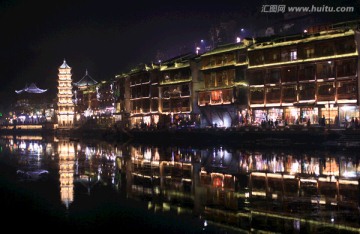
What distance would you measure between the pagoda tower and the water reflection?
88.1 m

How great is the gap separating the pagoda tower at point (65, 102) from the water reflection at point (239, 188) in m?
88.1

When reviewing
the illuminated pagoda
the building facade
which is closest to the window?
the building facade

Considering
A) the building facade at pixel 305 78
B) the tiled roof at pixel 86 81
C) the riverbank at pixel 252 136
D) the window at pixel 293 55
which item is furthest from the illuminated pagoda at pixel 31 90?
the window at pixel 293 55

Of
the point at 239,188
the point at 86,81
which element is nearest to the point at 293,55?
the point at 239,188

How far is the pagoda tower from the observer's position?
121562 millimetres

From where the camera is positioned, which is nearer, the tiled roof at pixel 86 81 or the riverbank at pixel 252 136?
the riverbank at pixel 252 136

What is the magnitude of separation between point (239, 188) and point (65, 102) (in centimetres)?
10663

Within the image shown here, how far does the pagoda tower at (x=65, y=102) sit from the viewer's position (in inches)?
4786

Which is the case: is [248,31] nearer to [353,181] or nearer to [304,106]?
[304,106]

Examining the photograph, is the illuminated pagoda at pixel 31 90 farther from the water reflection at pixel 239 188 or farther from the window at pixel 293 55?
the water reflection at pixel 239 188

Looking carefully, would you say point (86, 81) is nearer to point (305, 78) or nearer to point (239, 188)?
point (305, 78)

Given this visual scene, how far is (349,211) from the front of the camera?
15398mm

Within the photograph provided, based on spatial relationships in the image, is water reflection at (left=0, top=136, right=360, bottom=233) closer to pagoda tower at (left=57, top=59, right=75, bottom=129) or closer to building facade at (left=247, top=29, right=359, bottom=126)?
building facade at (left=247, top=29, right=359, bottom=126)

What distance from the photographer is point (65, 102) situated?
400 feet
